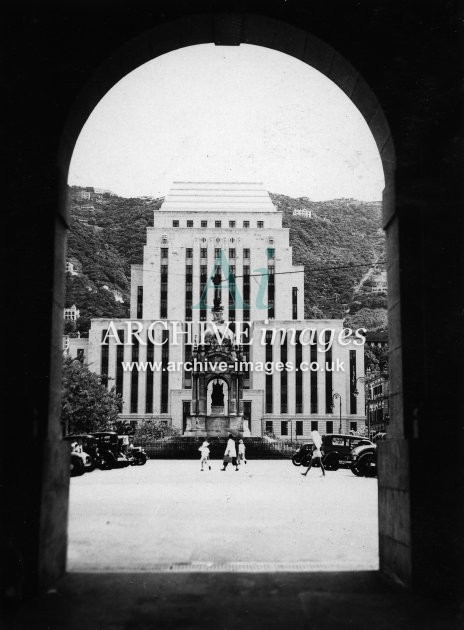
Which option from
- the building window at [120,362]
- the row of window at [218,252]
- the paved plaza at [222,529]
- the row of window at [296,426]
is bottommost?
Answer: the row of window at [296,426]

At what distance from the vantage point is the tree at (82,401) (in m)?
55.6

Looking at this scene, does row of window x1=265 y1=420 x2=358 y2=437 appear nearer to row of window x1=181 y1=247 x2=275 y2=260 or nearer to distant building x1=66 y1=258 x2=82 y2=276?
row of window x1=181 y1=247 x2=275 y2=260

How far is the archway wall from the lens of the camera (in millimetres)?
6328

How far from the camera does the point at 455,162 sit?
6773 mm

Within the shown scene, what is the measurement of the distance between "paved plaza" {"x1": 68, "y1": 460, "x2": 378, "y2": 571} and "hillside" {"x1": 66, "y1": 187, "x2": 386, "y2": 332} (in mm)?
106111

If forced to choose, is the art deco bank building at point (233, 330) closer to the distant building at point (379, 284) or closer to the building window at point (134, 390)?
the building window at point (134, 390)

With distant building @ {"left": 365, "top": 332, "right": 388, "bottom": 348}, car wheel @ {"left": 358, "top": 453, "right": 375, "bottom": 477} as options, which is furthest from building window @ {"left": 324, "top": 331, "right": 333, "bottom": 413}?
car wheel @ {"left": 358, "top": 453, "right": 375, "bottom": 477}

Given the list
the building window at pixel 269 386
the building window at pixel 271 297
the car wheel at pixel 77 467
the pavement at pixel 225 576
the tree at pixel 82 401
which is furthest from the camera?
the building window at pixel 271 297

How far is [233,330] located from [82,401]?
49701mm

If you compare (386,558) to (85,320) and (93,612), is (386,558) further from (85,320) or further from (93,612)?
(85,320)

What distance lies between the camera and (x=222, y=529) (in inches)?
436

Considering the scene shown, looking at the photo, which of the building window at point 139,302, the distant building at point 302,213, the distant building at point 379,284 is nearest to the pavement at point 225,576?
the building window at point 139,302

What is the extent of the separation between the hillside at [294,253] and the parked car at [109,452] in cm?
8896

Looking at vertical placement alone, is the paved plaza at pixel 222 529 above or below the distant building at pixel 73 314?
below
